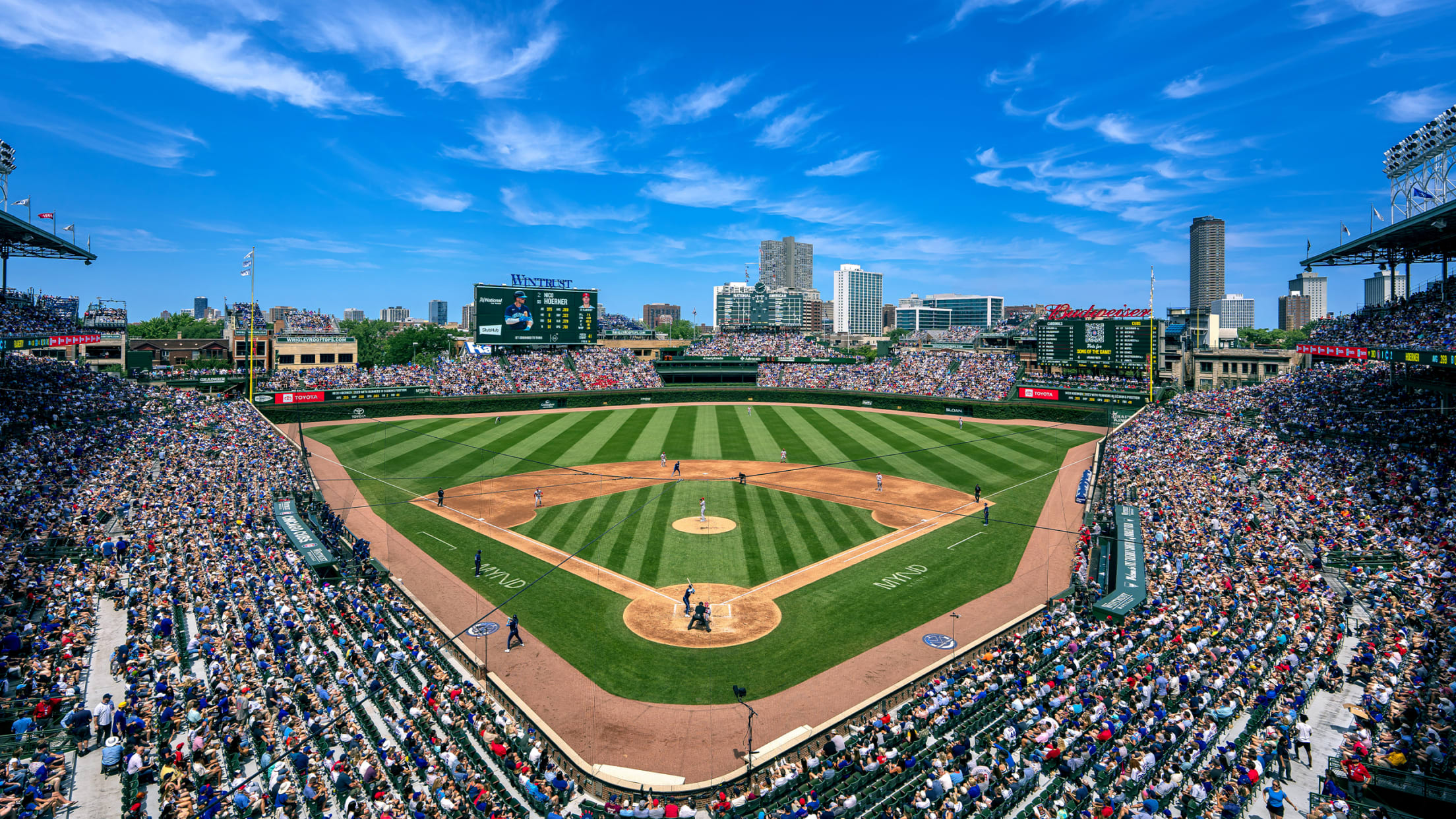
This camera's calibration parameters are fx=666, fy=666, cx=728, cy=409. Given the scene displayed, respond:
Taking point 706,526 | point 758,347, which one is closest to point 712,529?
point 706,526

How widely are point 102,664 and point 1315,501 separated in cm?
3776

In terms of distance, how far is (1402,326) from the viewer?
3158cm

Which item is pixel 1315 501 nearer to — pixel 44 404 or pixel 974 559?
pixel 974 559

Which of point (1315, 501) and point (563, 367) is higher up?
point (563, 367)

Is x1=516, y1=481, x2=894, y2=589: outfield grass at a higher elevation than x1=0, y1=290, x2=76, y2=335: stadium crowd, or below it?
below

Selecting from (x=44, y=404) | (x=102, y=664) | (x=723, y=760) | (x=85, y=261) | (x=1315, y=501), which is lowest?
(x=723, y=760)

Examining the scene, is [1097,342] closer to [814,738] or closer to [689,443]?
[689,443]

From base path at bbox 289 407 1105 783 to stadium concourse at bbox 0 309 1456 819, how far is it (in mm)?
991

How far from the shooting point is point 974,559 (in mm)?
24953

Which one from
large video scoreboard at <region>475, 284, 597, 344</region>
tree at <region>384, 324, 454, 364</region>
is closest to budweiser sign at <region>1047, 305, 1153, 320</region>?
large video scoreboard at <region>475, 284, 597, 344</region>

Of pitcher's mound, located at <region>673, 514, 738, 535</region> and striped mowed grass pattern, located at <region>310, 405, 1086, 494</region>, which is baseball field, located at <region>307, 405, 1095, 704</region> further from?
striped mowed grass pattern, located at <region>310, 405, 1086, 494</region>

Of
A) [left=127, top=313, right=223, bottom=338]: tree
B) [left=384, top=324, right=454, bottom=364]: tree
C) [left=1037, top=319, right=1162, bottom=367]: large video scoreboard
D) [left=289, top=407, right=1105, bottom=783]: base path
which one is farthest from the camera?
[left=384, top=324, right=454, bottom=364]: tree

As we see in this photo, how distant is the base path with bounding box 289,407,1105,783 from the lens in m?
13.9

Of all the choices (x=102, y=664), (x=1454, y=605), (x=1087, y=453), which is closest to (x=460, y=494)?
(x=102, y=664)
